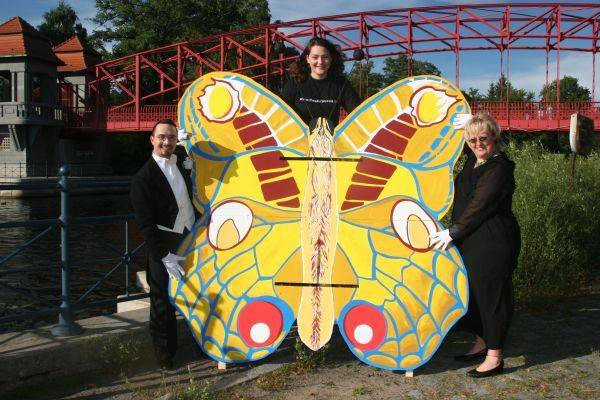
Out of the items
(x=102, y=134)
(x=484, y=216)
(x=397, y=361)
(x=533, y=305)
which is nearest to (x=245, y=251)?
(x=397, y=361)

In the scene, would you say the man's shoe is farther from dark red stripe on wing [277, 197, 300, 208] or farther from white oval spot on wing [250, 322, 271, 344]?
dark red stripe on wing [277, 197, 300, 208]

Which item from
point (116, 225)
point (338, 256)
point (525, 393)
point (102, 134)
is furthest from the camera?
point (102, 134)

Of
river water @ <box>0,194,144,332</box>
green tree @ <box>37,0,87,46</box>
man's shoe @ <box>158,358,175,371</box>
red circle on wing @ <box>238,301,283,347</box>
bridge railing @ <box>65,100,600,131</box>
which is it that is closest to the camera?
red circle on wing @ <box>238,301,283,347</box>

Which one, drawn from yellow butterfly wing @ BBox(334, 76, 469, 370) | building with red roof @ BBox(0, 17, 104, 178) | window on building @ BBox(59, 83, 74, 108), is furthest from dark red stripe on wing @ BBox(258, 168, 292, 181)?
window on building @ BBox(59, 83, 74, 108)

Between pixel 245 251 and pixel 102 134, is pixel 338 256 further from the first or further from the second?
pixel 102 134

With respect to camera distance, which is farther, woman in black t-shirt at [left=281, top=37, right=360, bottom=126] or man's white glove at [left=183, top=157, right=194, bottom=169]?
woman in black t-shirt at [left=281, top=37, right=360, bottom=126]

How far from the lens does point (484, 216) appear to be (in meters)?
3.21

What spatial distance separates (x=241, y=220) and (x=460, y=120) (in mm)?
1454

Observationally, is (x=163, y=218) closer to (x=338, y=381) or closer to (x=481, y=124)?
(x=338, y=381)

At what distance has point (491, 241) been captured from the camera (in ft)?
10.6

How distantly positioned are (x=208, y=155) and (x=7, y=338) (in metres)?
1.64

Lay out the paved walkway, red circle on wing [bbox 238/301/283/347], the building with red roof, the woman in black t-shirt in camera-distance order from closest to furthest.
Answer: the paved walkway, red circle on wing [bbox 238/301/283/347], the woman in black t-shirt, the building with red roof

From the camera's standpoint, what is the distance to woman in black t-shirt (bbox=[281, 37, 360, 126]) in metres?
3.55

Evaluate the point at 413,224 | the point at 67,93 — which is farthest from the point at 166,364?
the point at 67,93
